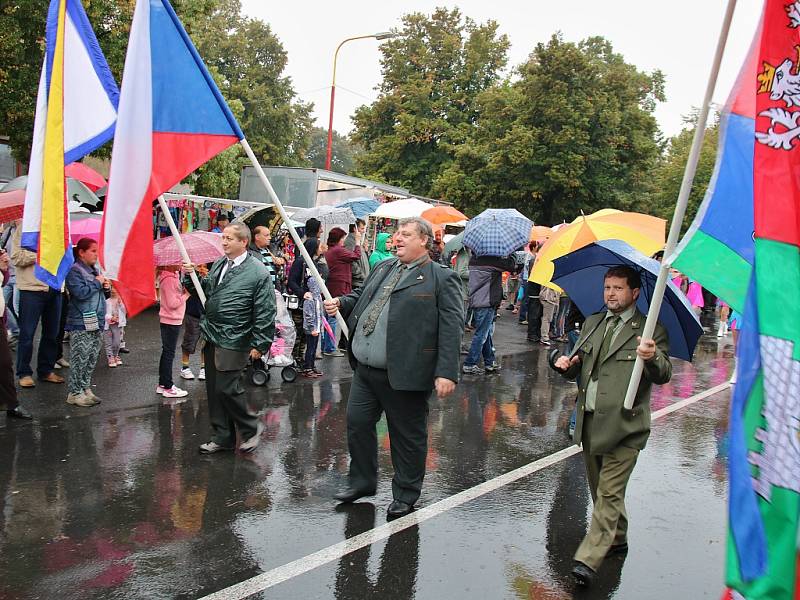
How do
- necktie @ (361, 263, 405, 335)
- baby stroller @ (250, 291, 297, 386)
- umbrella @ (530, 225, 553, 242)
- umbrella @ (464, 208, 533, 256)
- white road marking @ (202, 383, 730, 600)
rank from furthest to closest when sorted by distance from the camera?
umbrella @ (530, 225, 553, 242)
umbrella @ (464, 208, 533, 256)
baby stroller @ (250, 291, 297, 386)
necktie @ (361, 263, 405, 335)
white road marking @ (202, 383, 730, 600)

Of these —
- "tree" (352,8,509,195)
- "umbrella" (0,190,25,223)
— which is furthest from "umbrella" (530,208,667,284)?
"tree" (352,8,509,195)

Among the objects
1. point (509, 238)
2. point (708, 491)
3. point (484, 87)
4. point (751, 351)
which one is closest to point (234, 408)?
point (708, 491)

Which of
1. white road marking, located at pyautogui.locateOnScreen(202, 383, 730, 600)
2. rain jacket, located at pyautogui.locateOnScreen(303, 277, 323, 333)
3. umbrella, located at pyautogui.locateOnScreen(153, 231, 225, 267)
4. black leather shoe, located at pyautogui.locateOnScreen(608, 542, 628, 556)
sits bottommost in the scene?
white road marking, located at pyautogui.locateOnScreen(202, 383, 730, 600)

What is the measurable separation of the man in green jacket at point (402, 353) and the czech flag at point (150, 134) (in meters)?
1.51

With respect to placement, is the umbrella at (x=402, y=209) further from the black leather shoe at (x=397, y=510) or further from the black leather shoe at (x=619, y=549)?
the black leather shoe at (x=619, y=549)

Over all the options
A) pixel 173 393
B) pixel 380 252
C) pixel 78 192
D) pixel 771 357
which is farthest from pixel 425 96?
pixel 771 357

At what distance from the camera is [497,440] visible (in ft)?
25.7

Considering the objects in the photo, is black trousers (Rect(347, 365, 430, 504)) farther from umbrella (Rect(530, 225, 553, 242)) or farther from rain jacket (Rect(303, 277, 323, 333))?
umbrella (Rect(530, 225, 553, 242))

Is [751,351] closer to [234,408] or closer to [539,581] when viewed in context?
[539,581]

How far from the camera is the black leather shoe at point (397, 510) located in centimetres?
550

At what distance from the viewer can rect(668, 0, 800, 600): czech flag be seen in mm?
2695

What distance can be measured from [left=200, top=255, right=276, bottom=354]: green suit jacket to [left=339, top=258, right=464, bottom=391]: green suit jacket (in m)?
1.58

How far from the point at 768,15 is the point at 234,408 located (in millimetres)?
4921

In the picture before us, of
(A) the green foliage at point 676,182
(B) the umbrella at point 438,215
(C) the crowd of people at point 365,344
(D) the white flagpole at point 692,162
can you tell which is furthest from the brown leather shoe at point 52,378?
(A) the green foliage at point 676,182
